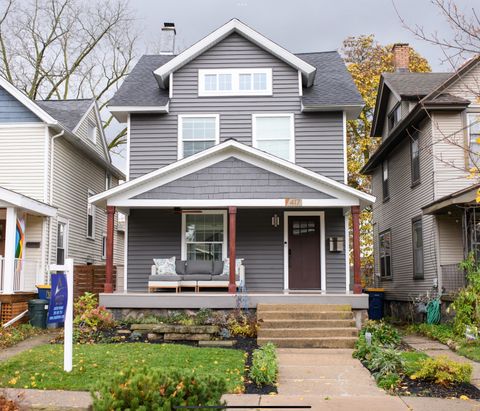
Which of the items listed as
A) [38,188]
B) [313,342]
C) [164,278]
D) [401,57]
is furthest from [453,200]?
[38,188]

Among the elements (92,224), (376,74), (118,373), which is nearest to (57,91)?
(92,224)

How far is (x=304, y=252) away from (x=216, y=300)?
3522 mm

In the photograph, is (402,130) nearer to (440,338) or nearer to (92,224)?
(440,338)

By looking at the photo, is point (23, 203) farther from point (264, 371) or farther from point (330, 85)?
point (330, 85)

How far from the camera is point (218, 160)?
1399cm

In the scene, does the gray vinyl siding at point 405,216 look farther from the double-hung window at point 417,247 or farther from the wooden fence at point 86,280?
the wooden fence at point 86,280

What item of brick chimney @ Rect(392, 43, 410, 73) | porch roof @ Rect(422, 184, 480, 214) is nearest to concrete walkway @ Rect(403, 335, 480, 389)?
porch roof @ Rect(422, 184, 480, 214)

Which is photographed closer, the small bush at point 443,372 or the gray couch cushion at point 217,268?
the small bush at point 443,372

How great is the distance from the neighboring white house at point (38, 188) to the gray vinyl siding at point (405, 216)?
33.6ft

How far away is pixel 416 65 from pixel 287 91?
46.1 ft

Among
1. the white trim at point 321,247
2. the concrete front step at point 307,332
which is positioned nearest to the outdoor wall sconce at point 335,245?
the white trim at point 321,247

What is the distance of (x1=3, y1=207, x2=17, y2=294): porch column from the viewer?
14102mm

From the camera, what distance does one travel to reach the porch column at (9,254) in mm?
14102

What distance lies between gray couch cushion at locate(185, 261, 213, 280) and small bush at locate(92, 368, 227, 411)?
9433 millimetres
